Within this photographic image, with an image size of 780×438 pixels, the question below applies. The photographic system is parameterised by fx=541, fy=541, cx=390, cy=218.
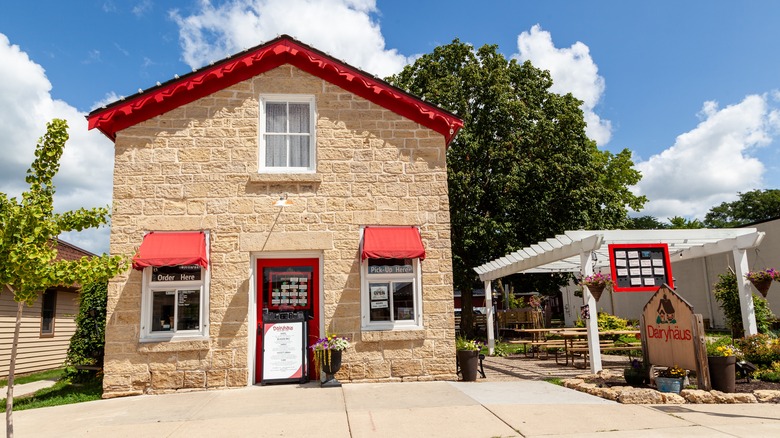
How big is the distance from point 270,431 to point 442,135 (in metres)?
6.35

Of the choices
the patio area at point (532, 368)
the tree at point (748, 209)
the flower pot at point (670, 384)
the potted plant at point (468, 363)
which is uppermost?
the tree at point (748, 209)

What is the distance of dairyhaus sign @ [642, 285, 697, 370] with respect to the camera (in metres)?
8.21

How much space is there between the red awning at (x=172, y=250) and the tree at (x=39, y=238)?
2.80 metres

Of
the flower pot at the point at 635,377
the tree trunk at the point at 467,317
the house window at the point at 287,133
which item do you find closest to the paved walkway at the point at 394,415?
the flower pot at the point at 635,377

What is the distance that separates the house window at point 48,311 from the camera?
15734mm

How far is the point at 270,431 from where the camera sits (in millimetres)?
6285

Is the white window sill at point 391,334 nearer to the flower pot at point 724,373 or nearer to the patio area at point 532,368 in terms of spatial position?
the patio area at point 532,368

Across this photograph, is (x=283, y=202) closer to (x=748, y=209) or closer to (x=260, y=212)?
(x=260, y=212)

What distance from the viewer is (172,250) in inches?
360

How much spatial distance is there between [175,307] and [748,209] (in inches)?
2301

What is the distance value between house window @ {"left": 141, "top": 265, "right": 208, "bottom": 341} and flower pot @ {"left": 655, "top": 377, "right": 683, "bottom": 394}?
7376mm

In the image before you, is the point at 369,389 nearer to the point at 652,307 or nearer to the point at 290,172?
the point at 290,172

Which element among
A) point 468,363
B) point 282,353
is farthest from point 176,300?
point 468,363

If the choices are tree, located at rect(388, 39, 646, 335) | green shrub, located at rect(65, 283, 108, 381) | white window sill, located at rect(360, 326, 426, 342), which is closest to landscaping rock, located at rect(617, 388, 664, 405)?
white window sill, located at rect(360, 326, 426, 342)
